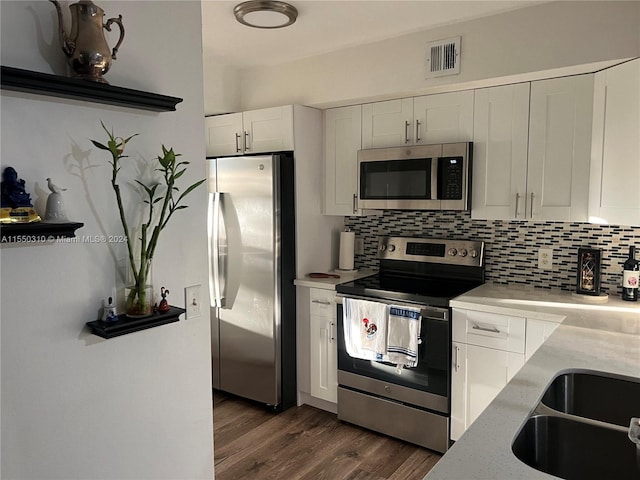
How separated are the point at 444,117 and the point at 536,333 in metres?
1.37

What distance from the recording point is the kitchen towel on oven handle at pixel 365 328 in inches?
114

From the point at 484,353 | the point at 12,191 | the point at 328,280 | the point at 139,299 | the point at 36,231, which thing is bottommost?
the point at 484,353

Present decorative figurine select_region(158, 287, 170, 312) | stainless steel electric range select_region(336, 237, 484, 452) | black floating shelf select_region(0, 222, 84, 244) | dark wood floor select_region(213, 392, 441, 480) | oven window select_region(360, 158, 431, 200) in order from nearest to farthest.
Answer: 1. black floating shelf select_region(0, 222, 84, 244)
2. decorative figurine select_region(158, 287, 170, 312)
3. dark wood floor select_region(213, 392, 441, 480)
4. stainless steel electric range select_region(336, 237, 484, 452)
5. oven window select_region(360, 158, 431, 200)

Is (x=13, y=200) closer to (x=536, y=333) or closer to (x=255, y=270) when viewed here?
(x=255, y=270)

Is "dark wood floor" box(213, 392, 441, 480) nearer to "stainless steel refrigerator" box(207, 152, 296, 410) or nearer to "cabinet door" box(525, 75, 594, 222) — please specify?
"stainless steel refrigerator" box(207, 152, 296, 410)

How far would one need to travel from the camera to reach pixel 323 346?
3299 mm

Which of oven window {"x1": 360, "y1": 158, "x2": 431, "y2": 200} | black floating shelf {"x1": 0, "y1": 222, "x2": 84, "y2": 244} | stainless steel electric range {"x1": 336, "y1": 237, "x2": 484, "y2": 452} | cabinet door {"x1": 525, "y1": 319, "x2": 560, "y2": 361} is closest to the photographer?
black floating shelf {"x1": 0, "y1": 222, "x2": 84, "y2": 244}

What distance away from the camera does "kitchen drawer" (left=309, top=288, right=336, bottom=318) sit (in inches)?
127

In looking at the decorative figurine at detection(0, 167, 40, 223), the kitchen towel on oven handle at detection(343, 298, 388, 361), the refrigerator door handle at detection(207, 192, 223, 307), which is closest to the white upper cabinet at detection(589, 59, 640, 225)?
the kitchen towel on oven handle at detection(343, 298, 388, 361)

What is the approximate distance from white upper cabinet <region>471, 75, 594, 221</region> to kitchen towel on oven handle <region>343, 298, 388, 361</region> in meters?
0.83

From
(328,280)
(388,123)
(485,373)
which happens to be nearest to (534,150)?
(388,123)

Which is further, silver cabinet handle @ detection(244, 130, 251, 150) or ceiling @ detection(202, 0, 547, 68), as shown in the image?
silver cabinet handle @ detection(244, 130, 251, 150)

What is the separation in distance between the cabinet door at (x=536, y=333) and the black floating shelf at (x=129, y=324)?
5.72ft

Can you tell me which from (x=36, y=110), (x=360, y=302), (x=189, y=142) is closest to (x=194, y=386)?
(x=189, y=142)
